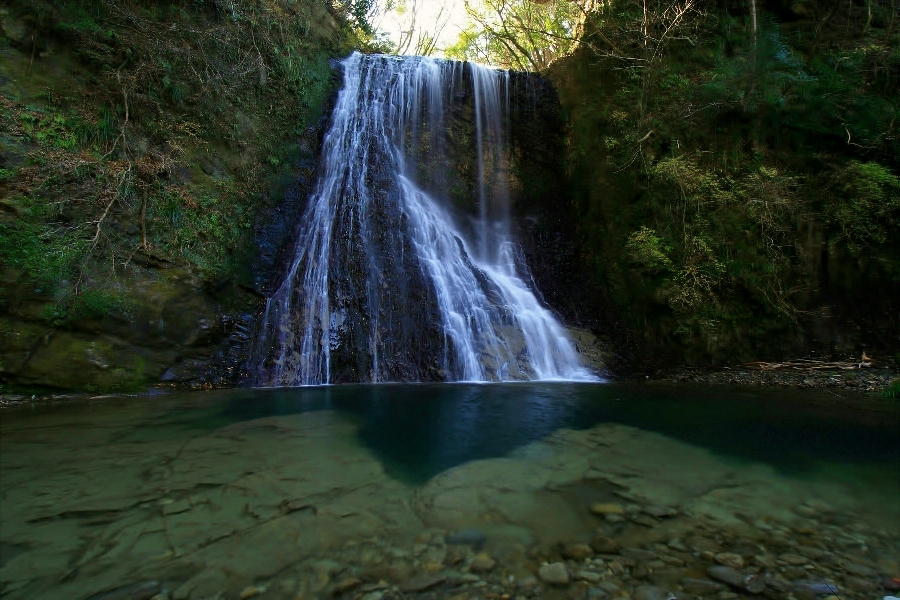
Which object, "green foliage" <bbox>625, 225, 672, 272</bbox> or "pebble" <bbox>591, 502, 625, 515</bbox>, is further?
"green foliage" <bbox>625, 225, 672, 272</bbox>

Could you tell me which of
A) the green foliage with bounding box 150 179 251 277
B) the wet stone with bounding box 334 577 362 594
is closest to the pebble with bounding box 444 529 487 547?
the wet stone with bounding box 334 577 362 594

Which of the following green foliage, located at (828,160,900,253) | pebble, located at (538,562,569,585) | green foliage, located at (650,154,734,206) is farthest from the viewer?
green foliage, located at (650,154,734,206)

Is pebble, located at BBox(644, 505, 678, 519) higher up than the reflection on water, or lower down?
higher up

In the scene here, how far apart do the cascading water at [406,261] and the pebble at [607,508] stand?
538 cm

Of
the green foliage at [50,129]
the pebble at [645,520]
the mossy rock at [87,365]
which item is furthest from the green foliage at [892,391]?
the green foliage at [50,129]

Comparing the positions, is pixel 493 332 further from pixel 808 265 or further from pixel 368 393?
pixel 808 265

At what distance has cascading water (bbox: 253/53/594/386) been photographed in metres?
8.27

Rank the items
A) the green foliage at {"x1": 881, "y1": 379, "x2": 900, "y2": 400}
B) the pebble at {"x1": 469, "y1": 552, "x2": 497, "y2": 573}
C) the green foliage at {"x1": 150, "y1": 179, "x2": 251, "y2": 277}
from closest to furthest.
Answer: the pebble at {"x1": 469, "y1": 552, "x2": 497, "y2": 573} < the green foliage at {"x1": 881, "y1": 379, "x2": 900, "y2": 400} < the green foliage at {"x1": 150, "y1": 179, "x2": 251, "y2": 277}

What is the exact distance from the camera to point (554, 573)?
7.02 ft

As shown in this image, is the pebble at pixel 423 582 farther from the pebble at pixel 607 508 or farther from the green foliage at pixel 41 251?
the green foliage at pixel 41 251

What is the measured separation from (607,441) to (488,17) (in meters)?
21.9

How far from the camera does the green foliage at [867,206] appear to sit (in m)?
8.23

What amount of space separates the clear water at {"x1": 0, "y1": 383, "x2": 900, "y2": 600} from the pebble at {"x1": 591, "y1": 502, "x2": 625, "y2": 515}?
0.26ft

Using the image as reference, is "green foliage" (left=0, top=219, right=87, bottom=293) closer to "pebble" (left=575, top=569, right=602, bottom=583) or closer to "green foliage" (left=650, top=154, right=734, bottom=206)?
"pebble" (left=575, top=569, right=602, bottom=583)
